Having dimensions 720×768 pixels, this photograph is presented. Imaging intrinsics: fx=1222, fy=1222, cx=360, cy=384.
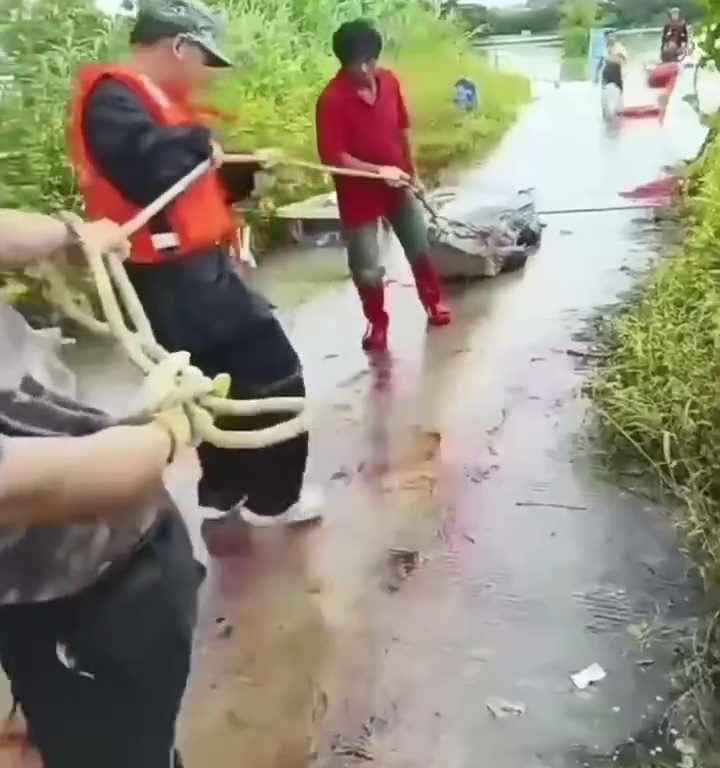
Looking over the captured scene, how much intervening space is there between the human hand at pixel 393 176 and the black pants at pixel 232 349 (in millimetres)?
254

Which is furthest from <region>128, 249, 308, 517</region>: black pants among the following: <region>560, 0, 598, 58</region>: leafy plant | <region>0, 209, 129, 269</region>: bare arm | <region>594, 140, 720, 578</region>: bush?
<region>560, 0, 598, 58</region>: leafy plant

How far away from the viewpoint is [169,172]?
88cm

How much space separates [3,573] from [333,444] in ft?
1.94

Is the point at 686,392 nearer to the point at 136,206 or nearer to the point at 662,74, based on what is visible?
the point at 662,74

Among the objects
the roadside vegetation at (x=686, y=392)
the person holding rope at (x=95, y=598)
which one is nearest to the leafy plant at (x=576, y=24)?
the roadside vegetation at (x=686, y=392)

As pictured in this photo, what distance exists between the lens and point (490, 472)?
3.96ft

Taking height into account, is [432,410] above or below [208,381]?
below

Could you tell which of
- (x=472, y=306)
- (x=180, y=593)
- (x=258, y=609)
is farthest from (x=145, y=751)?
(x=472, y=306)

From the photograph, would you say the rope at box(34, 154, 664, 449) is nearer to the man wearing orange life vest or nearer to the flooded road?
the man wearing orange life vest

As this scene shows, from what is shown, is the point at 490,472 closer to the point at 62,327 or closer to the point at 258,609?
the point at 258,609

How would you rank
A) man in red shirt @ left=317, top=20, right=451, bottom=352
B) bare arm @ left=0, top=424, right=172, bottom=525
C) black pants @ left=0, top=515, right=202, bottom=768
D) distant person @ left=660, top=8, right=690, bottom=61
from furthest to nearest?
distant person @ left=660, top=8, right=690, bottom=61 < man in red shirt @ left=317, top=20, right=451, bottom=352 < black pants @ left=0, top=515, right=202, bottom=768 < bare arm @ left=0, top=424, right=172, bottom=525

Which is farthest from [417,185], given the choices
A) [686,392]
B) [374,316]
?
[686,392]

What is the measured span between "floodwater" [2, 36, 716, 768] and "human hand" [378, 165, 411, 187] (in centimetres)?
8

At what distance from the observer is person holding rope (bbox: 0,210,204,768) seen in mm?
593
